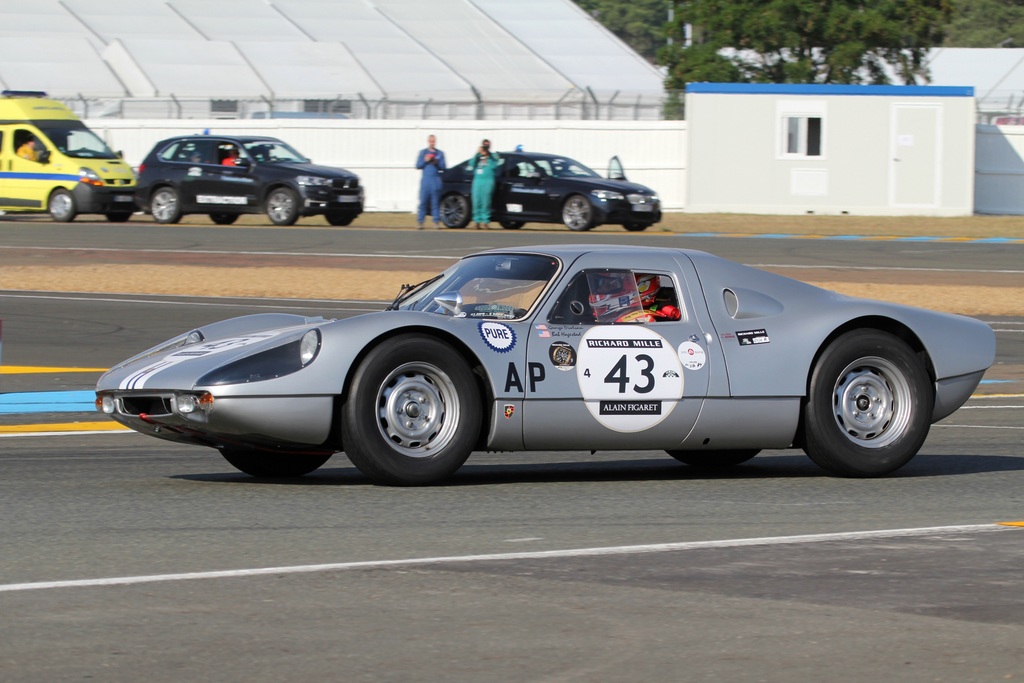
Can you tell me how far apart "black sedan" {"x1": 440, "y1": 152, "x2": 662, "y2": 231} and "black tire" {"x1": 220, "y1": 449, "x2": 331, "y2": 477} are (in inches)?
863

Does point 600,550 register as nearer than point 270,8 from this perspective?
Yes

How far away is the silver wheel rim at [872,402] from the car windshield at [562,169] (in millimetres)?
22660

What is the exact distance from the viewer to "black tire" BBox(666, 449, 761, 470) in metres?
8.85

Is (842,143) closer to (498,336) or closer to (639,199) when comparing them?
(639,199)

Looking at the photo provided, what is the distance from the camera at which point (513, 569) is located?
576cm

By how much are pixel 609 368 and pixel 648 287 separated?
572 mm

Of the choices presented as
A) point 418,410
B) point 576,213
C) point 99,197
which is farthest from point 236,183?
point 418,410

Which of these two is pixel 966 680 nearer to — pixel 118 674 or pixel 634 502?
pixel 118 674

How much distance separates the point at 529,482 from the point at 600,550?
2.01m

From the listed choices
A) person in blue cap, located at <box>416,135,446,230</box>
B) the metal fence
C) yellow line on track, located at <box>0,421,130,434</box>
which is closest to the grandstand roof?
the metal fence

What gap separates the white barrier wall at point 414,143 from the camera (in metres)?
40.9

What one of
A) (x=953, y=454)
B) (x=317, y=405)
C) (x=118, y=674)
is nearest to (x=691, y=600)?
(x=118, y=674)

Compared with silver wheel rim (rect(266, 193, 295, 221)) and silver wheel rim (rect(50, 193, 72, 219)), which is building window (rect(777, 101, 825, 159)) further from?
silver wheel rim (rect(50, 193, 72, 219))

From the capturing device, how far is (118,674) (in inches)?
171
